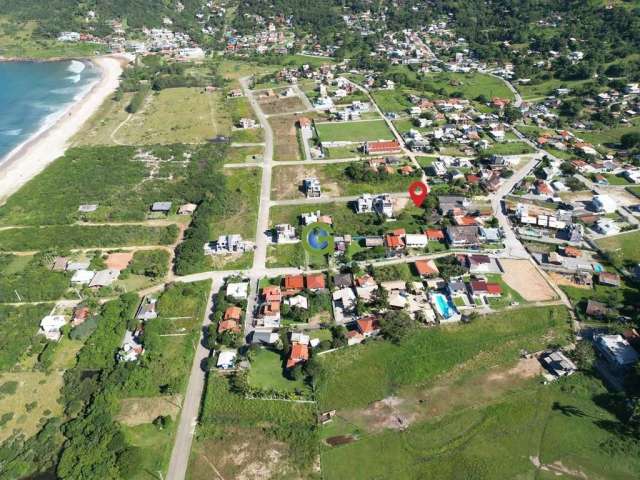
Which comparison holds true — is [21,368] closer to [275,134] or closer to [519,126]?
[275,134]

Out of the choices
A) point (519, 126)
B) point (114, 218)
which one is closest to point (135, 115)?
point (114, 218)

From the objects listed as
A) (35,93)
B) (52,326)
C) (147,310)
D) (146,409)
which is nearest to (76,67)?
(35,93)

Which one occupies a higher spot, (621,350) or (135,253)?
(621,350)

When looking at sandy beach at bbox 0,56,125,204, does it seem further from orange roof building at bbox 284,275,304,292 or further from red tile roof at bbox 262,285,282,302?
orange roof building at bbox 284,275,304,292

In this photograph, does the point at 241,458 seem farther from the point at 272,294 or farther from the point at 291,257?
the point at 291,257

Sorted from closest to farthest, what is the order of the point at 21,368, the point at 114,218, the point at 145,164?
the point at 21,368, the point at 114,218, the point at 145,164

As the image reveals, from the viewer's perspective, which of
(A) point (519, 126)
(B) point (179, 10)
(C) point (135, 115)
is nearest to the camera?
(A) point (519, 126)
